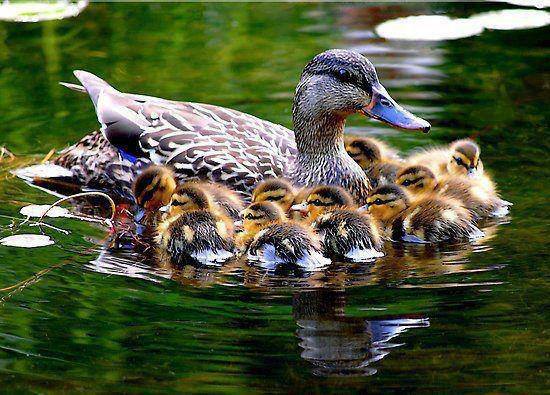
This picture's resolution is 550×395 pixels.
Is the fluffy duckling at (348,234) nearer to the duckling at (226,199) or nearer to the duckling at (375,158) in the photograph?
the duckling at (226,199)

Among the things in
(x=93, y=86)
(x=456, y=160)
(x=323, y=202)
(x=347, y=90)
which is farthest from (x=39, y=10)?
(x=323, y=202)

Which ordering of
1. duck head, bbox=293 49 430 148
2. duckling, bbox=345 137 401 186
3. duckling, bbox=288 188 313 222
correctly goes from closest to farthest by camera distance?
1. duckling, bbox=288 188 313 222
2. duck head, bbox=293 49 430 148
3. duckling, bbox=345 137 401 186

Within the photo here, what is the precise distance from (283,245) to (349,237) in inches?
12.5

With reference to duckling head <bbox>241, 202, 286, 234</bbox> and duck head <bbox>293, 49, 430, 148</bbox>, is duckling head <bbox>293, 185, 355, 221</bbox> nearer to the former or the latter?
duckling head <bbox>241, 202, 286, 234</bbox>

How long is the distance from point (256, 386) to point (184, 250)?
144 cm

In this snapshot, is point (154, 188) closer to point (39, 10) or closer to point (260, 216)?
point (260, 216)

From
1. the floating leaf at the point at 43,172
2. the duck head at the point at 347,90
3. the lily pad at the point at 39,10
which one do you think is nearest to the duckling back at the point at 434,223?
the duck head at the point at 347,90

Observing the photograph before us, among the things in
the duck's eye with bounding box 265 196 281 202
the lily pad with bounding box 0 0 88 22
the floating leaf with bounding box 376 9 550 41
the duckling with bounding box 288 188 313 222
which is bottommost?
the floating leaf with bounding box 376 9 550 41

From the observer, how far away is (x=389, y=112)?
19.5 ft

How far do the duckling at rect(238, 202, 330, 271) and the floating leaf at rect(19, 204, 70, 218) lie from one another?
3.41 feet

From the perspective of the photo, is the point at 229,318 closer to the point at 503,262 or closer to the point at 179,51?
the point at 503,262

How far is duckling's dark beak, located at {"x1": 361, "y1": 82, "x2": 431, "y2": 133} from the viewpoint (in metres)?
5.86

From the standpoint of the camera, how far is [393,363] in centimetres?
405

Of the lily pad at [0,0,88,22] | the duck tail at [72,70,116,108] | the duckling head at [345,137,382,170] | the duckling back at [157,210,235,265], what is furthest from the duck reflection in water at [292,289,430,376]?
the lily pad at [0,0,88,22]
